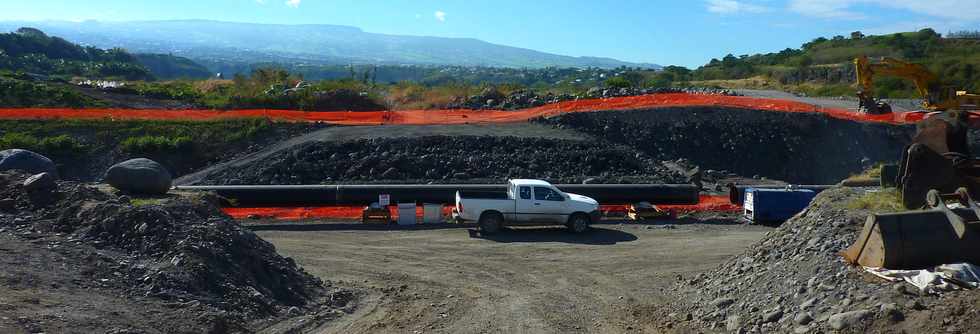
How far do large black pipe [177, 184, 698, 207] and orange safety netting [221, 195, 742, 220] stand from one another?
11.5 inches

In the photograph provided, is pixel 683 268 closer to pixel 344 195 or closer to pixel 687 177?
pixel 344 195

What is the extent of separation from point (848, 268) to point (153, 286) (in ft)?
29.3

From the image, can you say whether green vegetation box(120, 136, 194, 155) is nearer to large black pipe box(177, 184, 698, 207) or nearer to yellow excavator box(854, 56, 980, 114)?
large black pipe box(177, 184, 698, 207)

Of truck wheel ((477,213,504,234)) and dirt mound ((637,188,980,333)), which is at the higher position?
dirt mound ((637,188,980,333))

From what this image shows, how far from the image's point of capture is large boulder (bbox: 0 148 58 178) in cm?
1717

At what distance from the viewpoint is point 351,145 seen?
33.8 metres

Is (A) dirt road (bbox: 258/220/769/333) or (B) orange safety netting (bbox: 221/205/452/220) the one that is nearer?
(A) dirt road (bbox: 258/220/769/333)

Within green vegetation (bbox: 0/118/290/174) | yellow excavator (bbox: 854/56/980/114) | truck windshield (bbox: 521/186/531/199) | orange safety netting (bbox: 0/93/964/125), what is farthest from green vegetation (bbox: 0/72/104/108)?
yellow excavator (bbox: 854/56/980/114)

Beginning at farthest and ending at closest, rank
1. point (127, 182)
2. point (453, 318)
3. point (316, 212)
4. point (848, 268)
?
point (316, 212), point (127, 182), point (453, 318), point (848, 268)

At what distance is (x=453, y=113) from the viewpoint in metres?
42.9

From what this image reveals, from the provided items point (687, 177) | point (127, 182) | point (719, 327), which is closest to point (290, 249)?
point (127, 182)

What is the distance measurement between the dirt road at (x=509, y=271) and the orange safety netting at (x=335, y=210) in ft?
6.80

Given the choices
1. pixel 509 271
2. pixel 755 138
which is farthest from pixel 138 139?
pixel 755 138

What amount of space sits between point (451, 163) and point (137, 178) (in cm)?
1587
